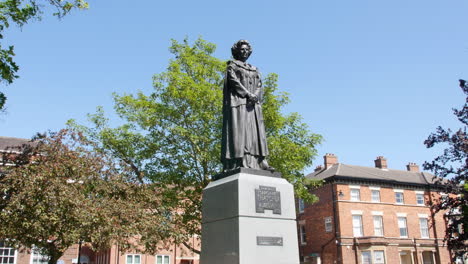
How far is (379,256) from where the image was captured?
37000 mm

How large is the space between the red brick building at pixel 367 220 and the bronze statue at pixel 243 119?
3081 cm

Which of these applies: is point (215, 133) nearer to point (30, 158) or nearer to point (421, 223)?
point (30, 158)

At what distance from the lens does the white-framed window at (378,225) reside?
128ft

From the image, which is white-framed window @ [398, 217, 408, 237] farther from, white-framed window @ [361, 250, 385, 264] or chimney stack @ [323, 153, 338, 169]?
chimney stack @ [323, 153, 338, 169]

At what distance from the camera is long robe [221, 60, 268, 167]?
8.32 m

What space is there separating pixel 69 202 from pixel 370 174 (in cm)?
3246

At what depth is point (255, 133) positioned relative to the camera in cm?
859

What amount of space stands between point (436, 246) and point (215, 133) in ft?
102

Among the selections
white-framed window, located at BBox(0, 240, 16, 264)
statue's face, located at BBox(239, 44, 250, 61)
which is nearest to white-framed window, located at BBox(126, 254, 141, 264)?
white-framed window, located at BBox(0, 240, 16, 264)

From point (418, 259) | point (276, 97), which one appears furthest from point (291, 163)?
point (418, 259)

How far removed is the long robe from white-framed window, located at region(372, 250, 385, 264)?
3252cm

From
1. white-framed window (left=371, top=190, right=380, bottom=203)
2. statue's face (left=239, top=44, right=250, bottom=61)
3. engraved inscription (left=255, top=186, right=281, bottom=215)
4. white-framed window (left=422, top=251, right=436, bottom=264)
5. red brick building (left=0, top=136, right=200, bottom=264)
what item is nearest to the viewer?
engraved inscription (left=255, top=186, right=281, bottom=215)

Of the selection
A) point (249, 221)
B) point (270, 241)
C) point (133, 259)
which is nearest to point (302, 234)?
point (133, 259)

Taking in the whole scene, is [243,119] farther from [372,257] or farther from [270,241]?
[372,257]
